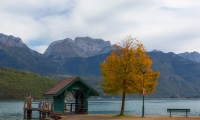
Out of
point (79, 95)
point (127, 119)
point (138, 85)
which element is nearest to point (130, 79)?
point (138, 85)

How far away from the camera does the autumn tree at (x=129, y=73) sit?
46.5m

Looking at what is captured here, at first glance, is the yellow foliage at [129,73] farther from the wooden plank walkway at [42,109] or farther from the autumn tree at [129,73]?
the wooden plank walkway at [42,109]

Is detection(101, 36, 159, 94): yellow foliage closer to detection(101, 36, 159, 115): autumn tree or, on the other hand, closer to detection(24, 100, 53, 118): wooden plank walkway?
detection(101, 36, 159, 115): autumn tree

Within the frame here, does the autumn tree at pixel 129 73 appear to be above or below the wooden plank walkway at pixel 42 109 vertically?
above

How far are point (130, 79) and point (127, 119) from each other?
7581 millimetres

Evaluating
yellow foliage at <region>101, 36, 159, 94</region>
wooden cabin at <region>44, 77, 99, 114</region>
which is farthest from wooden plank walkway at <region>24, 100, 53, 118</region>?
yellow foliage at <region>101, 36, 159, 94</region>

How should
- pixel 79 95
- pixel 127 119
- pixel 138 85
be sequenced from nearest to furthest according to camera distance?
pixel 127 119 < pixel 138 85 < pixel 79 95

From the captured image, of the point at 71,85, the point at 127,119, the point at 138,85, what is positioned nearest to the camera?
the point at 127,119

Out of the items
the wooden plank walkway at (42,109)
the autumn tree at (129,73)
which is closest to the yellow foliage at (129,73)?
the autumn tree at (129,73)

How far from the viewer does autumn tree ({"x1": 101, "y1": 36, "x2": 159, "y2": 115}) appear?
152 ft

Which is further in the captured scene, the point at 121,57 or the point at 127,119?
the point at 121,57

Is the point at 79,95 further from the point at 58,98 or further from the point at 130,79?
the point at 130,79

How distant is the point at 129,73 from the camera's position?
4606 centimetres

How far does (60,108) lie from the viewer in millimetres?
50531
